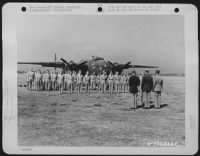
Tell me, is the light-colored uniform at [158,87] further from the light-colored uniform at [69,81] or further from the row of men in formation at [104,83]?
the light-colored uniform at [69,81]

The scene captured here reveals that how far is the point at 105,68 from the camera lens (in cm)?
126

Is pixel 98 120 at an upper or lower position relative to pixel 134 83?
lower

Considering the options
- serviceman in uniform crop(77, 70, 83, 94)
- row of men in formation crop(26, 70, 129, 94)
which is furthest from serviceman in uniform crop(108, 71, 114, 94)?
serviceman in uniform crop(77, 70, 83, 94)

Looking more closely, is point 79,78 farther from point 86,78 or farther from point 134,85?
point 134,85

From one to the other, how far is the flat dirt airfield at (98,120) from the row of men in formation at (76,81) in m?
0.03

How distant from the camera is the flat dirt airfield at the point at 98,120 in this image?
1233 millimetres

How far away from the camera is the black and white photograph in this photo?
1.24m

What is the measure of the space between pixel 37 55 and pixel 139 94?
0.44 metres

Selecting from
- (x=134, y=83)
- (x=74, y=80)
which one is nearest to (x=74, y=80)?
(x=74, y=80)

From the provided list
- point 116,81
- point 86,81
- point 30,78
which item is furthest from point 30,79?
point 116,81

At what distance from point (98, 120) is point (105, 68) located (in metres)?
0.21

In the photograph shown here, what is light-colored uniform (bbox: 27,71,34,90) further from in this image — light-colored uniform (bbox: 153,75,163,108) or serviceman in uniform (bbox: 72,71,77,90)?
light-colored uniform (bbox: 153,75,163,108)

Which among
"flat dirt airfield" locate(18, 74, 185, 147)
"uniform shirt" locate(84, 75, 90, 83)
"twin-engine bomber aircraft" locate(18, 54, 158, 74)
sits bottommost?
"flat dirt airfield" locate(18, 74, 185, 147)

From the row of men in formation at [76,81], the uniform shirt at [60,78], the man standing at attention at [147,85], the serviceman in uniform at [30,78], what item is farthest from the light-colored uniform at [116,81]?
the serviceman in uniform at [30,78]
